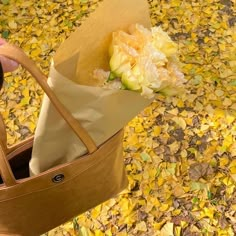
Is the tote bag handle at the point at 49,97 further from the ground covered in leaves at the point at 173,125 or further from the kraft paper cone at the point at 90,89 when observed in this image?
the ground covered in leaves at the point at 173,125

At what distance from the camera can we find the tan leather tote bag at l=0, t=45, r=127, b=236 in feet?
2.88

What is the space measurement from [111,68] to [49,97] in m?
0.13

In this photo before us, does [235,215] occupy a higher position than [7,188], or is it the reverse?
[7,188]

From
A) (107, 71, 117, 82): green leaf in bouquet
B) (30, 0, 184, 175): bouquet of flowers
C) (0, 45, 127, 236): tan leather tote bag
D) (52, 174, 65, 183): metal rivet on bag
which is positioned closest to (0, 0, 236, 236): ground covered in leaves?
(0, 45, 127, 236): tan leather tote bag

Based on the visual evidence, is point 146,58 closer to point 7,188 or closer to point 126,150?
point 7,188

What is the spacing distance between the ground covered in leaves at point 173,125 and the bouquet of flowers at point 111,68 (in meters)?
0.65

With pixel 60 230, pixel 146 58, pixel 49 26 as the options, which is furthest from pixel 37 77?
pixel 49 26

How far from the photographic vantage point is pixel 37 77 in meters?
0.77

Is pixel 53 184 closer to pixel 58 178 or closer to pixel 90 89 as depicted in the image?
pixel 58 178

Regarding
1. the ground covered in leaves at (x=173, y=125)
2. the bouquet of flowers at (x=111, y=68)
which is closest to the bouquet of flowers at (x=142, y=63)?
the bouquet of flowers at (x=111, y=68)

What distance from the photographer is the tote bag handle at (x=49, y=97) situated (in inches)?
29.3

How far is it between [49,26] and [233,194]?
4.01 ft

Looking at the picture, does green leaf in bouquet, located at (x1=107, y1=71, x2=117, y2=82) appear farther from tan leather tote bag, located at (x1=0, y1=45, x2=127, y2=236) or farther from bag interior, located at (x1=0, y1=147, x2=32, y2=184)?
bag interior, located at (x1=0, y1=147, x2=32, y2=184)

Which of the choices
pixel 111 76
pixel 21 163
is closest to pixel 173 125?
pixel 21 163
